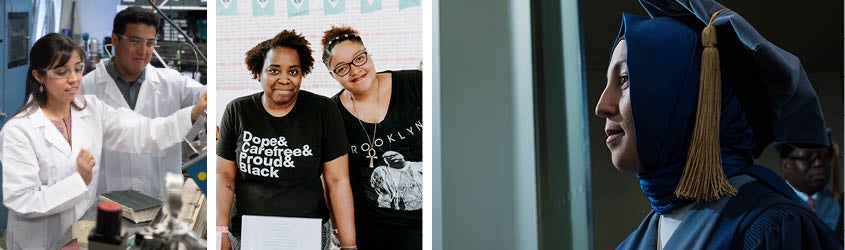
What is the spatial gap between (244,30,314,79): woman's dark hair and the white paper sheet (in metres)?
0.47

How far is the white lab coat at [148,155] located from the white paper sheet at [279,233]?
0.36 m

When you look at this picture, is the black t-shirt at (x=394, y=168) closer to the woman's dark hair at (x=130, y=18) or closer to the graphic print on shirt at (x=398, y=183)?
the graphic print on shirt at (x=398, y=183)

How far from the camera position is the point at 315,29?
8.21 ft

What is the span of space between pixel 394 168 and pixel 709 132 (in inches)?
38.2

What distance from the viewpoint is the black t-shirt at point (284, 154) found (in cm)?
251

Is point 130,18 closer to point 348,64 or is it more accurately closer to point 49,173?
point 49,173

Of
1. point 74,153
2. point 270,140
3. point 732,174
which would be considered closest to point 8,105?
point 74,153

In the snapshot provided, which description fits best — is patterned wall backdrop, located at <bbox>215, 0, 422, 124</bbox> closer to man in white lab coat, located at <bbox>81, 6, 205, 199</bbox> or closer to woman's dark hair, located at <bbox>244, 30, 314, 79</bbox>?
woman's dark hair, located at <bbox>244, 30, 314, 79</bbox>

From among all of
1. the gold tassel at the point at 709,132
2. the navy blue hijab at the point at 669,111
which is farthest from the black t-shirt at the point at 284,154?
the gold tassel at the point at 709,132

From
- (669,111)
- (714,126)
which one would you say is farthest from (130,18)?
(714,126)

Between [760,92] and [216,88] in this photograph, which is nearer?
[760,92]

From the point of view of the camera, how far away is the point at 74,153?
273 cm

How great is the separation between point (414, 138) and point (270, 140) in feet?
1.62

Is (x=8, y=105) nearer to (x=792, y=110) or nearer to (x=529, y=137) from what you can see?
(x=529, y=137)
